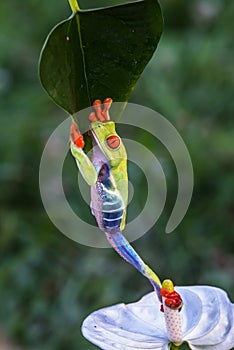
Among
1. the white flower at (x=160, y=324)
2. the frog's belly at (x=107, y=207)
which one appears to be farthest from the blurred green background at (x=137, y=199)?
the frog's belly at (x=107, y=207)

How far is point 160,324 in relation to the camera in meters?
0.48


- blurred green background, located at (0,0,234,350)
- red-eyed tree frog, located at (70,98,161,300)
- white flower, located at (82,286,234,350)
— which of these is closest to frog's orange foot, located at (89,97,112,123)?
red-eyed tree frog, located at (70,98,161,300)

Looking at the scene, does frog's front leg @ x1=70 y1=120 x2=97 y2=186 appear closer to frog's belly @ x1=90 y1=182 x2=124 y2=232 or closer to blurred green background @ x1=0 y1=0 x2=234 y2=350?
frog's belly @ x1=90 y1=182 x2=124 y2=232

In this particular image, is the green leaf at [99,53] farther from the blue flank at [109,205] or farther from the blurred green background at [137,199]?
the blurred green background at [137,199]

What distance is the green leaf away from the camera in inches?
15.6

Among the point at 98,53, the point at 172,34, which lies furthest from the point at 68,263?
the point at 98,53

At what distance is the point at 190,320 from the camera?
49 cm

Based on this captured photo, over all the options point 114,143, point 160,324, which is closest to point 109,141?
point 114,143

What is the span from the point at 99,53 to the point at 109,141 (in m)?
0.05

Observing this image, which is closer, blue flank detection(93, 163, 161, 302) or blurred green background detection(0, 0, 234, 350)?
blue flank detection(93, 163, 161, 302)

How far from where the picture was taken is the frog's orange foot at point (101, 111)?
40 cm

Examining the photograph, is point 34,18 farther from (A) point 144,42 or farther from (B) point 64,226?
(A) point 144,42

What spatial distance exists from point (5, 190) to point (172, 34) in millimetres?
594

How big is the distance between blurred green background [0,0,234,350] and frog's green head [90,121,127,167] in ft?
2.96
